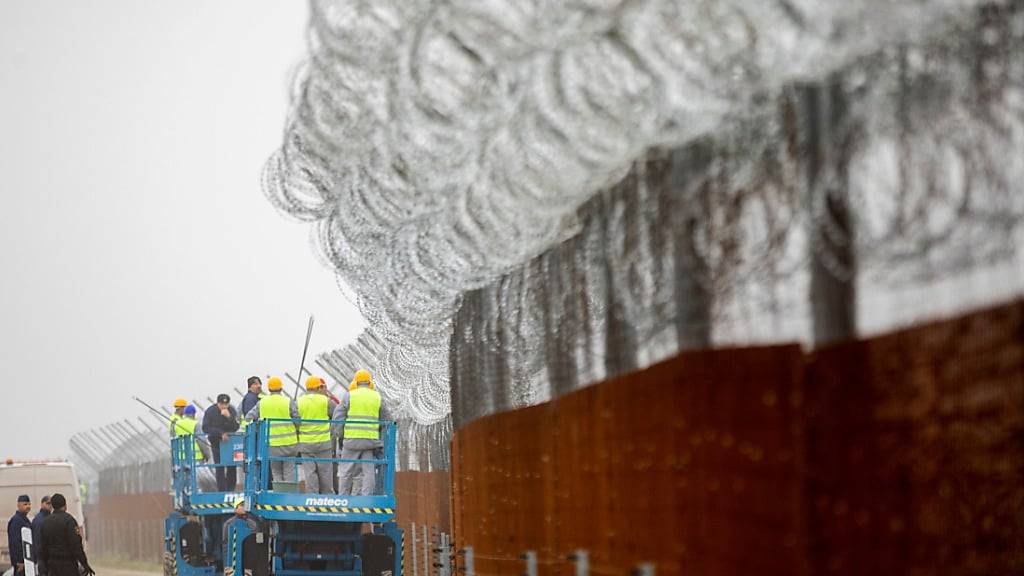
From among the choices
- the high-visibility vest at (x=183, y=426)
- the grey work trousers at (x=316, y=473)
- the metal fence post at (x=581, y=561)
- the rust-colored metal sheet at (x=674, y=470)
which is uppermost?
the high-visibility vest at (x=183, y=426)

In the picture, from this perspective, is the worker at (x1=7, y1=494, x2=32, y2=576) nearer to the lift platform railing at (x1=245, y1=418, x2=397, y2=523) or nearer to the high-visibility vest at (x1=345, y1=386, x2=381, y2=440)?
the lift platform railing at (x1=245, y1=418, x2=397, y2=523)

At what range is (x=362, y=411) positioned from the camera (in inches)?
714

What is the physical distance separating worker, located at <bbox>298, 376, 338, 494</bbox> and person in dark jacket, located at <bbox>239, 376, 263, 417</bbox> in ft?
9.47

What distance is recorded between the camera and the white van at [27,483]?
28734mm

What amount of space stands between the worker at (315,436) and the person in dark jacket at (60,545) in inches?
104

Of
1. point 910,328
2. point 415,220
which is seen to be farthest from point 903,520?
point 415,220

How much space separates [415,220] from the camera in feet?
39.9

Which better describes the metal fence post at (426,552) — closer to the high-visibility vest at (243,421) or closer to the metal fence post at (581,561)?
the high-visibility vest at (243,421)

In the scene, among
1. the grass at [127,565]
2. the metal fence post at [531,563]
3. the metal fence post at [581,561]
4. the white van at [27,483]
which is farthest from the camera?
the grass at [127,565]

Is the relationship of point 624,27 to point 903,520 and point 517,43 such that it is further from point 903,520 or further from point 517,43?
point 903,520

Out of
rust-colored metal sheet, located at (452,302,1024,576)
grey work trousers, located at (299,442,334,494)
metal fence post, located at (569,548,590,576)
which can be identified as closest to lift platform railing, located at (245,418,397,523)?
grey work trousers, located at (299,442,334,494)

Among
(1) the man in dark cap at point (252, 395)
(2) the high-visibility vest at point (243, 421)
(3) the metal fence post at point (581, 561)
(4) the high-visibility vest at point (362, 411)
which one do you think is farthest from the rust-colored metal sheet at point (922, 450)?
Answer: (1) the man in dark cap at point (252, 395)

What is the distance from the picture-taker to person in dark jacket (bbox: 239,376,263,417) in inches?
845

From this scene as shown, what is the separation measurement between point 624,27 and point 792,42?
56.8 inches
